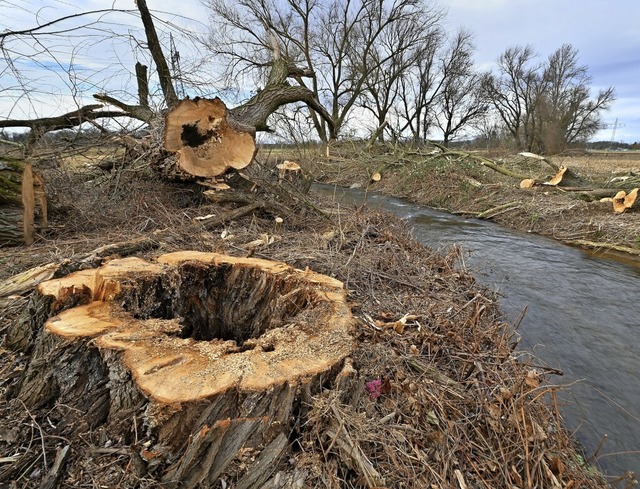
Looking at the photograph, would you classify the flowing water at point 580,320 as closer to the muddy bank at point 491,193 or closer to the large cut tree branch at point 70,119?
the muddy bank at point 491,193

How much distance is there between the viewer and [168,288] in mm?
2135

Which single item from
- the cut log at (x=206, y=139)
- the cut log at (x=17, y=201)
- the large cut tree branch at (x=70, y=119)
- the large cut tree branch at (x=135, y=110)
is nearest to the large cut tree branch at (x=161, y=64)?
the large cut tree branch at (x=135, y=110)

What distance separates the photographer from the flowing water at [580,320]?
8.18ft

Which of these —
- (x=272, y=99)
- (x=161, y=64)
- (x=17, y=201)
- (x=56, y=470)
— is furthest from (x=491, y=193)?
(x=56, y=470)

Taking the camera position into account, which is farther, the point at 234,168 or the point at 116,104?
the point at 116,104

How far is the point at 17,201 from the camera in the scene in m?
3.44

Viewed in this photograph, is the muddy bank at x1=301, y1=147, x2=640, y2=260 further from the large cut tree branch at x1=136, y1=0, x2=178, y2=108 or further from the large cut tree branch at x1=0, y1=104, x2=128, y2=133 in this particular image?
the large cut tree branch at x1=0, y1=104, x2=128, y2=133

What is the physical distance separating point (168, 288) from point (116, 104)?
4.15 meters

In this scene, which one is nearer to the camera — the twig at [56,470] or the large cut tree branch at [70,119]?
the twig at [56,470]

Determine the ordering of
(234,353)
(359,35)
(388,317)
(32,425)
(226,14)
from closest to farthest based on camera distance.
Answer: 1. (32,425)
2. (234,353)
3. (388,317)
4. (226,14)
5. (359,35)

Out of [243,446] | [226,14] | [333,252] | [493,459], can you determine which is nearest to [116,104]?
[333,252]

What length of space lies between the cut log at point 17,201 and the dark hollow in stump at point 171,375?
6.93 feet

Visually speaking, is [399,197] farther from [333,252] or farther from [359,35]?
[359,35]

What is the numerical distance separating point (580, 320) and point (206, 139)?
4.55 meters
